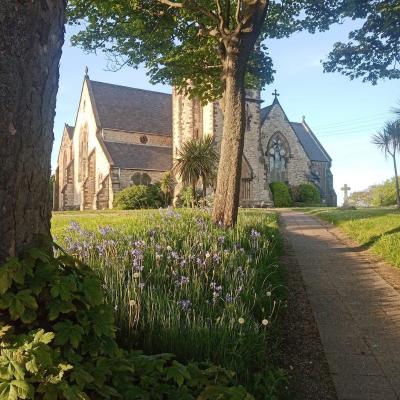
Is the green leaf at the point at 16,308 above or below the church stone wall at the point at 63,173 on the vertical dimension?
below

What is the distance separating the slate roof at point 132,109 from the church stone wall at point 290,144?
9.40 m

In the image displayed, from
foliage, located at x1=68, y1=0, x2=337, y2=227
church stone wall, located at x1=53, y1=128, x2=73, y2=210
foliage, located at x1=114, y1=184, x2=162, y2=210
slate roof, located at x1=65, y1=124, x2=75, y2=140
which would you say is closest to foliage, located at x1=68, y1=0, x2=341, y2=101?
foliage, located at x1=68, y1=0, x2=337, y2=227

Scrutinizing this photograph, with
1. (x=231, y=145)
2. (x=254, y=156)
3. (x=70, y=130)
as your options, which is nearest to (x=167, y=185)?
(x=254, y=156)

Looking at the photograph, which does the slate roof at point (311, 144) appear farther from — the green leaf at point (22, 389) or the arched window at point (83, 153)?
the green leaf at point (22, 389)

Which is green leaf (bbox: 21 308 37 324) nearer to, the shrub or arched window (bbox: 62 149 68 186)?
the shrub

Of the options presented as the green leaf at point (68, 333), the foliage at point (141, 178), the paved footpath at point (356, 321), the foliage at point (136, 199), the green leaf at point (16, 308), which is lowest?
the paved footpath at point (356, 321)

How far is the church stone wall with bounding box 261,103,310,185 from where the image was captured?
41.0 m

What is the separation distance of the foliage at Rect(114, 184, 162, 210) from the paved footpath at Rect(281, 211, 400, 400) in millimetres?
21081

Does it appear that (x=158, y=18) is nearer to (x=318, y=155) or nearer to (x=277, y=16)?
(x=277, y=16)

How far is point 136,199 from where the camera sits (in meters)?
29.5

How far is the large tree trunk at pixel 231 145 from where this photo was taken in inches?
389

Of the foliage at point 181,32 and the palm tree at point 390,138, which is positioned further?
the palm tree at point 390,138

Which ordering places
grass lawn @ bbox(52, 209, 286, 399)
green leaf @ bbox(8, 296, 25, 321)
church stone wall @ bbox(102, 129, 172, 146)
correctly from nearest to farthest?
1. green leaf @ bbox(8, 296, 25, 321)
2. grass lawn @ bbox(52, 209, 286, 399)
3. church stone wall @ bbox(102, 129, 172, 146)

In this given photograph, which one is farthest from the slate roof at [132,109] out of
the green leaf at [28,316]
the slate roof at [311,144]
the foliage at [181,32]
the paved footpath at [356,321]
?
the green leaf at [28,316]
